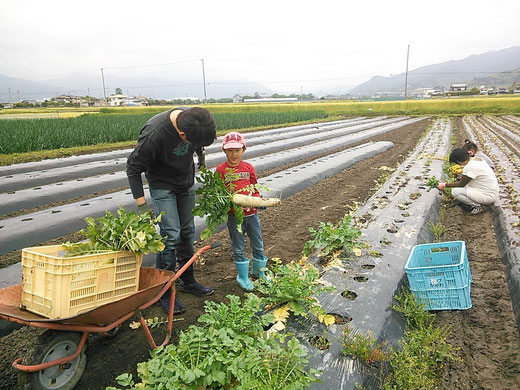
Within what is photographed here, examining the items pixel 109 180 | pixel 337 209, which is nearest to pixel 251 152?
pixel 109 180

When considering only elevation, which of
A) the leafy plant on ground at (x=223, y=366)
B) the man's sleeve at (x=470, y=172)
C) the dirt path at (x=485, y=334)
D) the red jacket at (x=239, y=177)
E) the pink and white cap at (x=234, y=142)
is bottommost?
the dirt path at (x=485, y=334)

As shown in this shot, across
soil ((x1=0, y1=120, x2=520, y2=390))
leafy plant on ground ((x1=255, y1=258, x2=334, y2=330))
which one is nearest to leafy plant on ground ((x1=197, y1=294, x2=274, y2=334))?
leafy plant on ground ((x1=255, y1=258, x2=334, y2=330))

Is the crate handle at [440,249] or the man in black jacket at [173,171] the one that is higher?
the man in black jacket at [173,171]

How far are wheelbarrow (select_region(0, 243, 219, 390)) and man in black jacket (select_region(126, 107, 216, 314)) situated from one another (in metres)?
0.76

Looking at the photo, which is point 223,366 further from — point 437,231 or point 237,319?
point 437,231

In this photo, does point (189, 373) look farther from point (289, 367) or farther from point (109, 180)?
point (109, 180)

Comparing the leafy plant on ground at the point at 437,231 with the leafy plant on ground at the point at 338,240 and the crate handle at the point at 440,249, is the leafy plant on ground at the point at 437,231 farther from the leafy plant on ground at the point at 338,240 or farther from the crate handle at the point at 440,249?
the leafy plant on ground at the point at 338,240

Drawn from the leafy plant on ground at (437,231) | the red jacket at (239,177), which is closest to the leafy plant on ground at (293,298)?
the red jacket at (239,177)

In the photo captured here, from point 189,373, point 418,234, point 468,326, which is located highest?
point 189,373

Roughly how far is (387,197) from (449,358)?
12.3ft

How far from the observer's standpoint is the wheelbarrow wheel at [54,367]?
82.7 inches

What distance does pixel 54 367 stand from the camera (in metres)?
2.26

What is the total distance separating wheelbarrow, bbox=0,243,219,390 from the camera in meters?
2.03

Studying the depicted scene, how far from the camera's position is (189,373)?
1.76 metres
